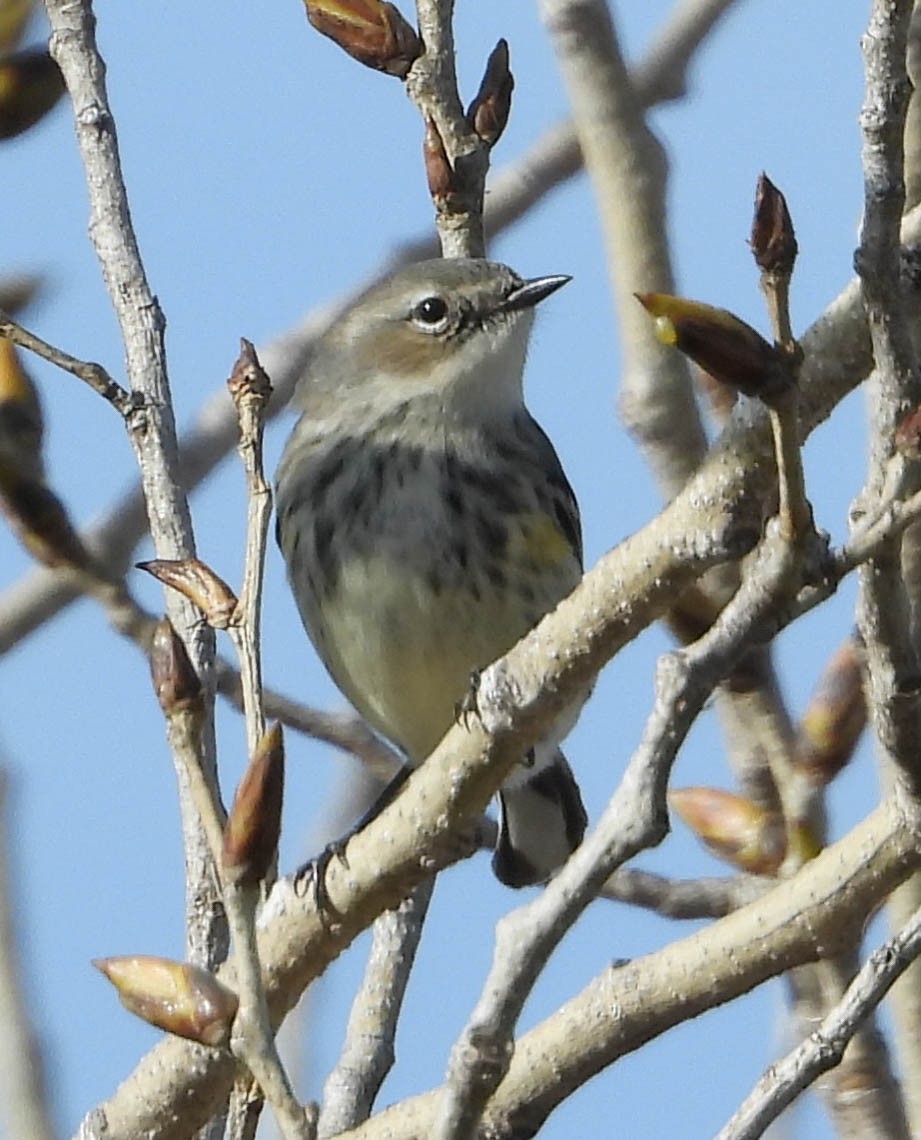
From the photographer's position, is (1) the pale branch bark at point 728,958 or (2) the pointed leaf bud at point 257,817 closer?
(2) the pointed leaf bud at point 257,817

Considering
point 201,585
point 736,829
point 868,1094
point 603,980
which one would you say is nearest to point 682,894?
point 736,829

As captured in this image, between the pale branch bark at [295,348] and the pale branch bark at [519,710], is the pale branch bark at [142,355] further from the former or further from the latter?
the pale branch bark at [295,348]

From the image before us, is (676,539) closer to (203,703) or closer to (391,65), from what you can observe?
(203,703)

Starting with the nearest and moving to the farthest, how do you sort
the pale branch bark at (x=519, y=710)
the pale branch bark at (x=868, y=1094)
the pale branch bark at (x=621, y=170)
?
the pale branch bark at (x=519, y=710), the pale branch bark at (x=868, y=1094), the pale branch bark at (x=621, y=170)

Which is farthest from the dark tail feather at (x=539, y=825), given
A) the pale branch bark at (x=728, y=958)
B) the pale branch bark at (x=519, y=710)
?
the pale branch bark at (x=728, y=958)

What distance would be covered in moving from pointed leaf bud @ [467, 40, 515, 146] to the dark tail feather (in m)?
2.16

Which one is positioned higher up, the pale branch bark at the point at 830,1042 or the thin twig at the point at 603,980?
the thin twig at the point at 603,980

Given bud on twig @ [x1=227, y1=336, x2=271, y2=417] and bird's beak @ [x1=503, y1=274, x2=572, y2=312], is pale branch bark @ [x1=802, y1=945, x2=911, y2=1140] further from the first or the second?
bird's beak @ [x1=503, y1=274, x2=572, y2=312]

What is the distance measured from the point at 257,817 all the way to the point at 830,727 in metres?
1.49

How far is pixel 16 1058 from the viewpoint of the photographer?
3928 millimetres

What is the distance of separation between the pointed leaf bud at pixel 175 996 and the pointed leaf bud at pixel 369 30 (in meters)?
2.17

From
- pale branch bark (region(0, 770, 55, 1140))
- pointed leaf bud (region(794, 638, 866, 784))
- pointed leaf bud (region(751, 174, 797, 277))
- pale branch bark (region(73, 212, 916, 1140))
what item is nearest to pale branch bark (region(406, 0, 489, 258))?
pointed leaf bud (region(794, 638, 866, 784))

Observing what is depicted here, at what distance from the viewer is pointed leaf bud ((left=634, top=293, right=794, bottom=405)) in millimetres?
2064

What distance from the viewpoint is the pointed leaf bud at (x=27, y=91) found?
3.99 m
